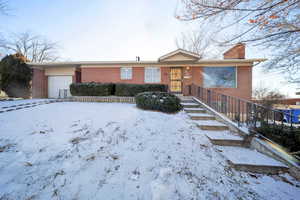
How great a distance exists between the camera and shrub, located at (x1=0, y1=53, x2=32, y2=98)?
11.1m

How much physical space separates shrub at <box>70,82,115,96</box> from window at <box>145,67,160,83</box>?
10.0 ft

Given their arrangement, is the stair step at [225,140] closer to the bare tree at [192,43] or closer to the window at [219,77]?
the window at [219,77]

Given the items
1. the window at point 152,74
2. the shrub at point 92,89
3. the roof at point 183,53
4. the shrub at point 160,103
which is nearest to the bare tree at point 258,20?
the shrub at point 160,103

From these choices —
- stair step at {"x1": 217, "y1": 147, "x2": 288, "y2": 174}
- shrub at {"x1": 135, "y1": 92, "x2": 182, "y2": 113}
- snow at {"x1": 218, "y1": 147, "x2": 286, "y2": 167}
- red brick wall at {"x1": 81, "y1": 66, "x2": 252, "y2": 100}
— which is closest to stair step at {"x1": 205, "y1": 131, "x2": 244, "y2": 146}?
snow at {"x1": 218, "y1": 147, "x2": 286, "y2": 167}

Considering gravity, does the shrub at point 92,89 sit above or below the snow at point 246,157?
above

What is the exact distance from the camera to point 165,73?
380 inches

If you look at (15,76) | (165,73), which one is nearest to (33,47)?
(15,76)

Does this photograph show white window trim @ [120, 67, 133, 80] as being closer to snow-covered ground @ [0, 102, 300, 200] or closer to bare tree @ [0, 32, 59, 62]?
snow-covered ground @ [0, 102, 300, 200]

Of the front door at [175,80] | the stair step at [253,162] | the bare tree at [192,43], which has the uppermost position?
the bare tree at [192,43]

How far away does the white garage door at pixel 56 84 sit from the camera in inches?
419

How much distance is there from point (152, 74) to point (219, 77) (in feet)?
17.6

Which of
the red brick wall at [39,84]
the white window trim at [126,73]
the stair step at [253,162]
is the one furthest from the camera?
the red brick wall at [39,84]

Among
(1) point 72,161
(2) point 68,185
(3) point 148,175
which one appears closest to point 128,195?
(3) point 148,175

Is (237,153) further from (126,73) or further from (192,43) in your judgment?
(192,43)
